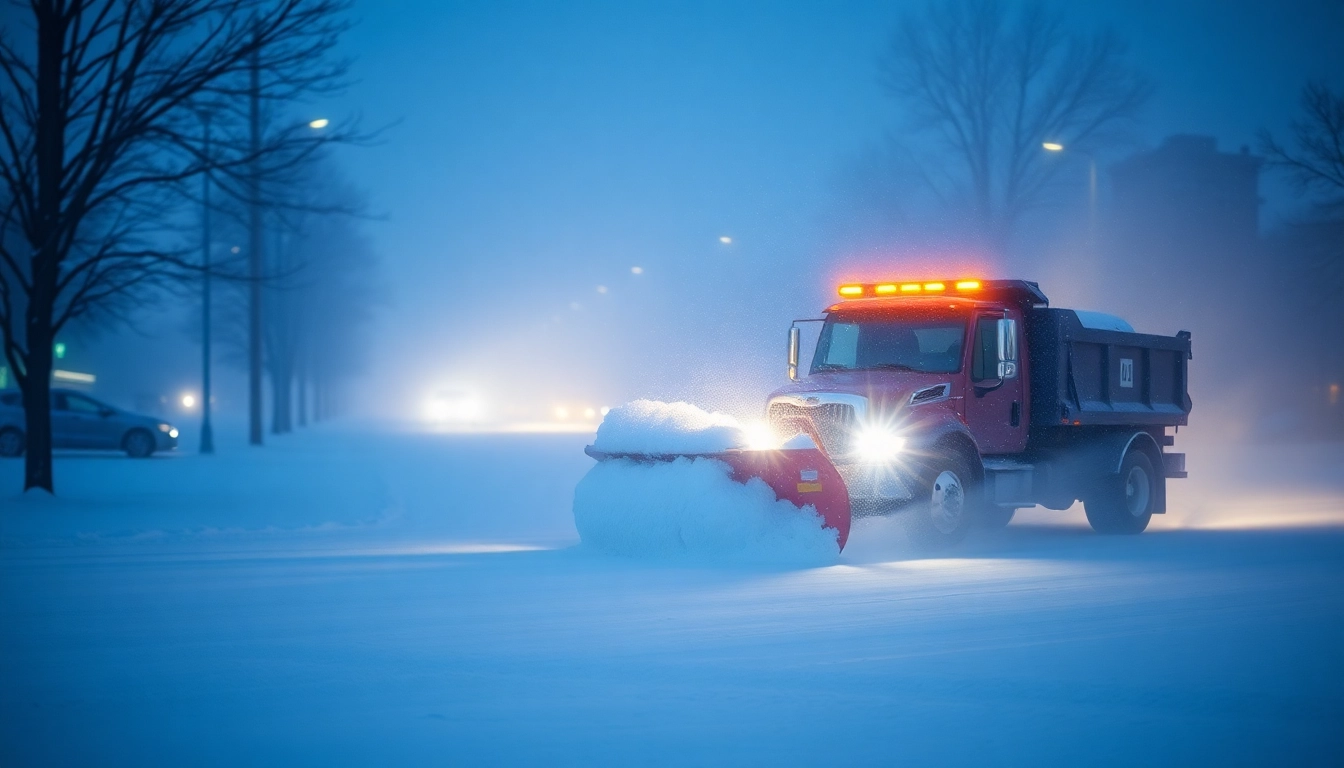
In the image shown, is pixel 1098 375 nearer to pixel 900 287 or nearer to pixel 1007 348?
pixel 1007 348

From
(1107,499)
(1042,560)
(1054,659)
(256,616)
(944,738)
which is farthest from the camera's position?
(1107,499)

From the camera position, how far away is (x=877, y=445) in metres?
11.7

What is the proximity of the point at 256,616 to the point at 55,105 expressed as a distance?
11.9 meters

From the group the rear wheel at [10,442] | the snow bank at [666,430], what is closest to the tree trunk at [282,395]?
the rear wheel at [10,442]

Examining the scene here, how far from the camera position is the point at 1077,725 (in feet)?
17.9

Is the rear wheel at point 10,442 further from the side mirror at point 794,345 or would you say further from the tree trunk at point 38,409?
the side mirror at point 794,345

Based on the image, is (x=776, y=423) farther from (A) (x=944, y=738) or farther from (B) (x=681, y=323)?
(B) (x=681, y=323)

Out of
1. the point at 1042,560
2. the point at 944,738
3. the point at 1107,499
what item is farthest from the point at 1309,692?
the point at 1107,499

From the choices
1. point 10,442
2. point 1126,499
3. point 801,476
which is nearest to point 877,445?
point 801,476

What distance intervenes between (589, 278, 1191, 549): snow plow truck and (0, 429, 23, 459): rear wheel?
22695mm

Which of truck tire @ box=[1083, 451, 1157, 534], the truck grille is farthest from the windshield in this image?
truck tire @ box=[1083, 451, 1157, 534]

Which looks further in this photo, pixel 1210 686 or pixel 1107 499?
pixel 1107 499

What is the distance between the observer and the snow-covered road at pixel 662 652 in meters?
5.25

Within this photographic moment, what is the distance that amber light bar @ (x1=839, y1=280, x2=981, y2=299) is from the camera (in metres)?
13.2
